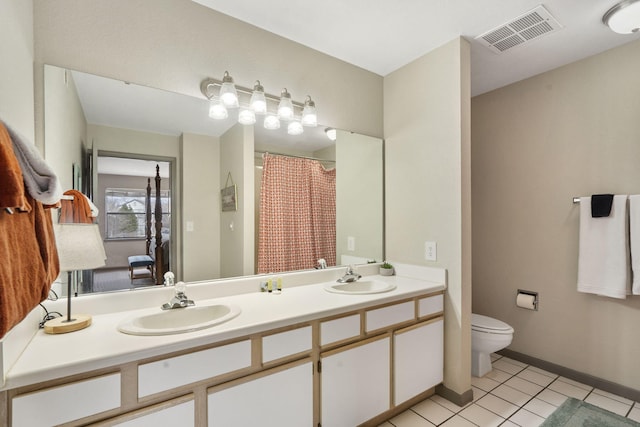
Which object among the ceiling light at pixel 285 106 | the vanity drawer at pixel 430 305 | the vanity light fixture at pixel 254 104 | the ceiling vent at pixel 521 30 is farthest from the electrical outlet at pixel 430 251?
the ceiling vent at pixel 521 30

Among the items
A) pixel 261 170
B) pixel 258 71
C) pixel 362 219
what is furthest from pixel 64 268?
pixel 362 219

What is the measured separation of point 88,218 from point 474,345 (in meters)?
2.70

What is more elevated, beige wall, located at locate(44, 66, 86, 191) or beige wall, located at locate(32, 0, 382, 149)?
beige wall, located at locate(32, 0, 382, 149)

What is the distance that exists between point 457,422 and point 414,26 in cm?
250

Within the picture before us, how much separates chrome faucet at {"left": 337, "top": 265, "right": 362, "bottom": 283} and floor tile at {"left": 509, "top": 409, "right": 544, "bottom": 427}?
1.29m

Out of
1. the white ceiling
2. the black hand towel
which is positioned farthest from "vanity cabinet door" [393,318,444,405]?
the white ceiling

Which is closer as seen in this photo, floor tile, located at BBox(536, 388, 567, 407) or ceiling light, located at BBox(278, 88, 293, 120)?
ceiling light, located at BBox(278, 88, 293, 120)

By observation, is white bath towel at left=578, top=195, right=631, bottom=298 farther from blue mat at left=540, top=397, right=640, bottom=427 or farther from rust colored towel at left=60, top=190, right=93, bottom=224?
rust colored towel at left=60, top=190, right=93, bottom=224

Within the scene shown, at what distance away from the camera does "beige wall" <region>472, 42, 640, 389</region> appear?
2221 millimetres

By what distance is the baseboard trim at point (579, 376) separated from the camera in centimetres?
218

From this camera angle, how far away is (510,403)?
84.3 inches

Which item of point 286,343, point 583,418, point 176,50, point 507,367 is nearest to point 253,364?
point 286,343

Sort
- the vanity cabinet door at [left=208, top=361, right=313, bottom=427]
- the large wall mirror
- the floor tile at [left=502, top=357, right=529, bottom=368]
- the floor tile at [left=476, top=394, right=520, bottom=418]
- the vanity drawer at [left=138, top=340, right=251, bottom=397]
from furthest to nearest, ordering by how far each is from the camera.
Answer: the floor tile at [left=502, top=357, right=529, bottom=368]
the floor tile at [left=476, top=394, right=520, bottom=418]
the large wall mirror
the vanity cabinet door at [left=208, top=361, right=313, bottom=427]
the vanity drawer at [left=138, top=340, right=251, bottom=397]

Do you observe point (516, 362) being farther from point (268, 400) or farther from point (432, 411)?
point (268, 400)
